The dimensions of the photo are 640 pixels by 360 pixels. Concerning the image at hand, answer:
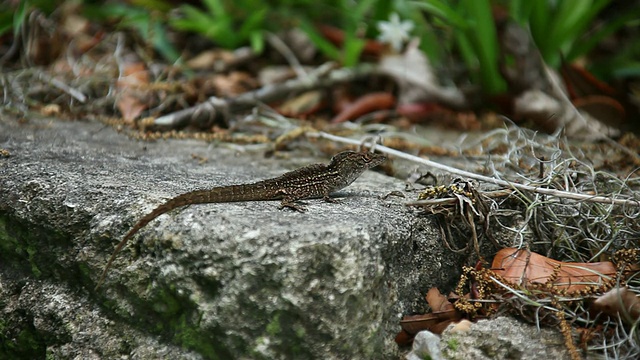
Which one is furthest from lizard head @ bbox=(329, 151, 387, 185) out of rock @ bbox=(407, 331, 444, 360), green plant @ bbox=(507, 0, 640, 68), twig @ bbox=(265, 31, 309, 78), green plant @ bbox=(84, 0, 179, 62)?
green plant @ bbox=(84, 0, 179, 62)

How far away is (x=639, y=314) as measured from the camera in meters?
3.20

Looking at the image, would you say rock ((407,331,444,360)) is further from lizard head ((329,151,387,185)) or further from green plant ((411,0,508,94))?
green plant ((411,0,508,94))

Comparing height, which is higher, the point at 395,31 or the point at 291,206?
the point at 291,206

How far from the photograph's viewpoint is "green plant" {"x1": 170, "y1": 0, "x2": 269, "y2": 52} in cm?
708

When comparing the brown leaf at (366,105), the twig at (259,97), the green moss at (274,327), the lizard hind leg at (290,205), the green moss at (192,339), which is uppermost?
the lizard hind leg at (290,205)

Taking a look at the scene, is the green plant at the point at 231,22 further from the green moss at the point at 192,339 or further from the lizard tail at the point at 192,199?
the green moss at the point at 192,339

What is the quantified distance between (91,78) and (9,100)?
87 centimetres

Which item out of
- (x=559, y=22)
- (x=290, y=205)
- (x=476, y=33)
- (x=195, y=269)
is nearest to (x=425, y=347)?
(x=290, y=205)

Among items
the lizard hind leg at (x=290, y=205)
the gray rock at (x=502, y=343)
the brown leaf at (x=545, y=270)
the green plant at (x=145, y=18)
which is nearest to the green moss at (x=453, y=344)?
the gray rock at (x=502, y=343)

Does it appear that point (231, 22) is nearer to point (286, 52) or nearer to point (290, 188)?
point (286, 52)

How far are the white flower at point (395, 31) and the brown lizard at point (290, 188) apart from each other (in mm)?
2671

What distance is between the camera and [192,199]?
3.45 m

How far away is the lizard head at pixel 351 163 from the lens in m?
4.22

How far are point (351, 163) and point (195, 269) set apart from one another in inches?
60.0
